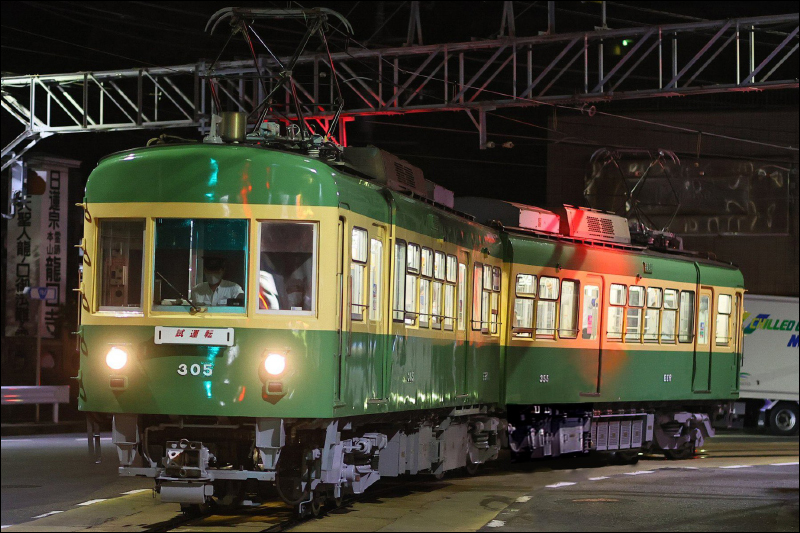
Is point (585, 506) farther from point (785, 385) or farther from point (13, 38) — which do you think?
point (13, 38)

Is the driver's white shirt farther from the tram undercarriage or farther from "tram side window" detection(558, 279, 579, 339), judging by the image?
"tram side window" detection(558, 279, 579, 339)

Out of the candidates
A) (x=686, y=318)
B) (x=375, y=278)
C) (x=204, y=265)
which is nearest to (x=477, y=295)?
(x=375, y=278)

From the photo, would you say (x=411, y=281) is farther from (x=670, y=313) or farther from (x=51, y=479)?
(x=670, y=313)

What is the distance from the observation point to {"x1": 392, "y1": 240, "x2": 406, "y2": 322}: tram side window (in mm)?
12203

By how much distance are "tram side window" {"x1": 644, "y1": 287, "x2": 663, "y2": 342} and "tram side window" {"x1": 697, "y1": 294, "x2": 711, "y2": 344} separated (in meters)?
1.18

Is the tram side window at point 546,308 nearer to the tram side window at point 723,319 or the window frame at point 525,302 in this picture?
the window frame at point 525,302

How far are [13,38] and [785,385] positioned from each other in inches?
727

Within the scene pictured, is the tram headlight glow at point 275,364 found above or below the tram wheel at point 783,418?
above

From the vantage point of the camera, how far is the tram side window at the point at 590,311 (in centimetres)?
1827

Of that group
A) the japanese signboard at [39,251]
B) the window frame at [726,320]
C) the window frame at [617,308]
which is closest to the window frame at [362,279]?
the window frame at [617,308]

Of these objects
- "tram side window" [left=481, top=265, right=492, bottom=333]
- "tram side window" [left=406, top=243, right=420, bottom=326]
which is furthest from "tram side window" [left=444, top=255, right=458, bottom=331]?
"tram side window" [left=481, top=265, right=492, bottom=333]

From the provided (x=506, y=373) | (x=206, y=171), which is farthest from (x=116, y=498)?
(x=506, y=373)

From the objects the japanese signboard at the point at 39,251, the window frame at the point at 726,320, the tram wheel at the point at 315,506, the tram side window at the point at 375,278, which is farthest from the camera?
the japanese signboard at the point at 39,251

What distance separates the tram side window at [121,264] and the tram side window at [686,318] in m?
11.6
